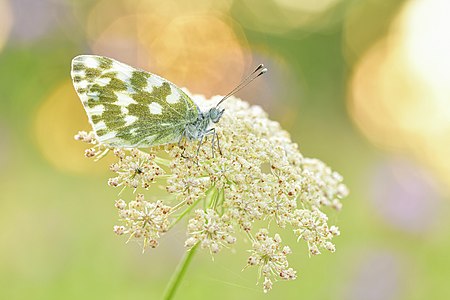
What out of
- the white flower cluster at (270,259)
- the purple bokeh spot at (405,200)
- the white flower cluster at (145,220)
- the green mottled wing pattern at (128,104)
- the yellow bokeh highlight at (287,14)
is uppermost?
the yellow bokeh highlight at (287,14)

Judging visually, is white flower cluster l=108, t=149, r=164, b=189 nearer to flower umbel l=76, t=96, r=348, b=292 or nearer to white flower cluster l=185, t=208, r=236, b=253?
flower umbel l=76, t=96, r=348, b=292

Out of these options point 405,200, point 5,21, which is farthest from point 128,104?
point 5,21

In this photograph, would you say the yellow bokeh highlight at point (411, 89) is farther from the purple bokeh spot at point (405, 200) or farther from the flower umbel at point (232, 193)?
the flower umbel at point (232, 193)

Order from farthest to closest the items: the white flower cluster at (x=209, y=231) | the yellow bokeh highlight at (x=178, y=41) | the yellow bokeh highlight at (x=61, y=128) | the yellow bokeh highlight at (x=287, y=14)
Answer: the yellow bokeh highlight at (x=287, y=14) < the yellow bokeh highlight at (x=178, y=41) < the yellow bokeh highlight at (x=61, y=128) < the white flower cluster at (x=209, y=231)

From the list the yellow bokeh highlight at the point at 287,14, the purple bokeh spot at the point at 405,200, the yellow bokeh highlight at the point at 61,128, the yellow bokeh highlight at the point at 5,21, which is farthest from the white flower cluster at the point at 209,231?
the yellow bokeh highlight at the point at 287,14

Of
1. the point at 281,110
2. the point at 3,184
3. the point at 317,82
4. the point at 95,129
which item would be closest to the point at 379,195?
the point at 3,184

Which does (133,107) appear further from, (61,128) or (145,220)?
(61,128)

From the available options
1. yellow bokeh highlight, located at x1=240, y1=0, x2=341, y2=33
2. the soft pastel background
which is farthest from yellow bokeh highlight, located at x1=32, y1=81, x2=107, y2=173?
yellow bokeh highlight, located at x1=240, y1=0, x2=341, y2=33
